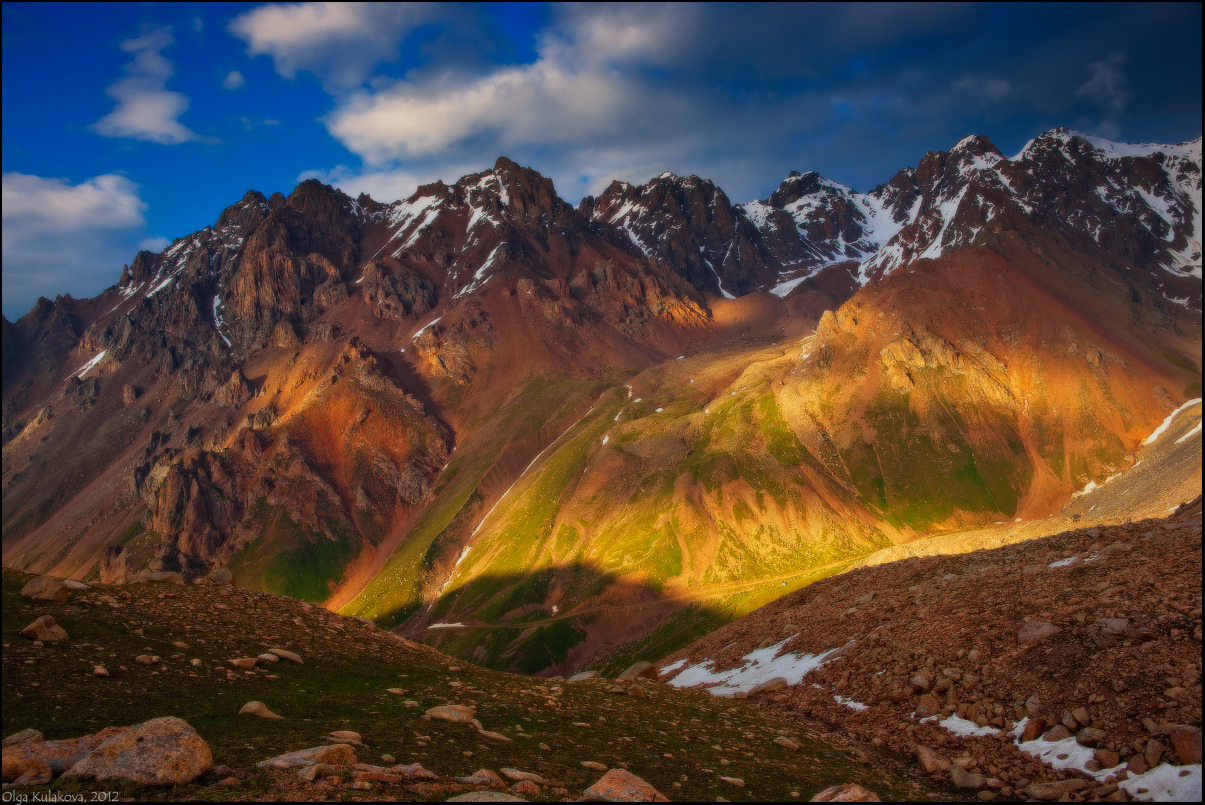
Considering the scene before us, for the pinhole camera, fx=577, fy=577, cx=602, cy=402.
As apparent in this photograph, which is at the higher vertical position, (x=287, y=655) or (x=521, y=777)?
(x=287, y=655)

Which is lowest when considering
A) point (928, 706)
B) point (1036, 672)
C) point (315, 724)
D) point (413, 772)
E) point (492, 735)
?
point (928, 706)

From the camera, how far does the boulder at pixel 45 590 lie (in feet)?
67.9

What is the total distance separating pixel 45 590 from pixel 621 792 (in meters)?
A: 22.5

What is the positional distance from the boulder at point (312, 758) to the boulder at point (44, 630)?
1169 cm

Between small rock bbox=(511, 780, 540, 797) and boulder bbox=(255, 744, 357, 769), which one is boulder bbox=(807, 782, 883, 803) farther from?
boulder bbox=(255, 744, 357, 769)

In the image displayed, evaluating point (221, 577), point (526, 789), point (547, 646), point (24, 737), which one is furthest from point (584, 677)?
point (547, 646)

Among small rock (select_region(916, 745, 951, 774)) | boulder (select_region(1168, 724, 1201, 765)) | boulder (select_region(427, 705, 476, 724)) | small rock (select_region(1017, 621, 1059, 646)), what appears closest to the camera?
boulder (select_region(1168, 724, 1201, 765))

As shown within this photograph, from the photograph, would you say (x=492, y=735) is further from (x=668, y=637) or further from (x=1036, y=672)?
(x=668, y=637)

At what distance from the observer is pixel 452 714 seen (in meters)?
17.2

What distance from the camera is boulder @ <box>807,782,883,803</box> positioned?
42.8 ft

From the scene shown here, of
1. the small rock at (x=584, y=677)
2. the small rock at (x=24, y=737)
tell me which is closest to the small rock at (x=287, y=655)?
the small rock at (x=24, y=737)

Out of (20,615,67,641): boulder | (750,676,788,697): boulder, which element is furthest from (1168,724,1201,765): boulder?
(20,615,67,641): boulder

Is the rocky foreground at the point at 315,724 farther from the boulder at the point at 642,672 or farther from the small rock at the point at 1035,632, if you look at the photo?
the boulder at the point at 642,672

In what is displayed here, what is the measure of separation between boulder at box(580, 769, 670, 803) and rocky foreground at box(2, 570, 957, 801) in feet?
0.17
